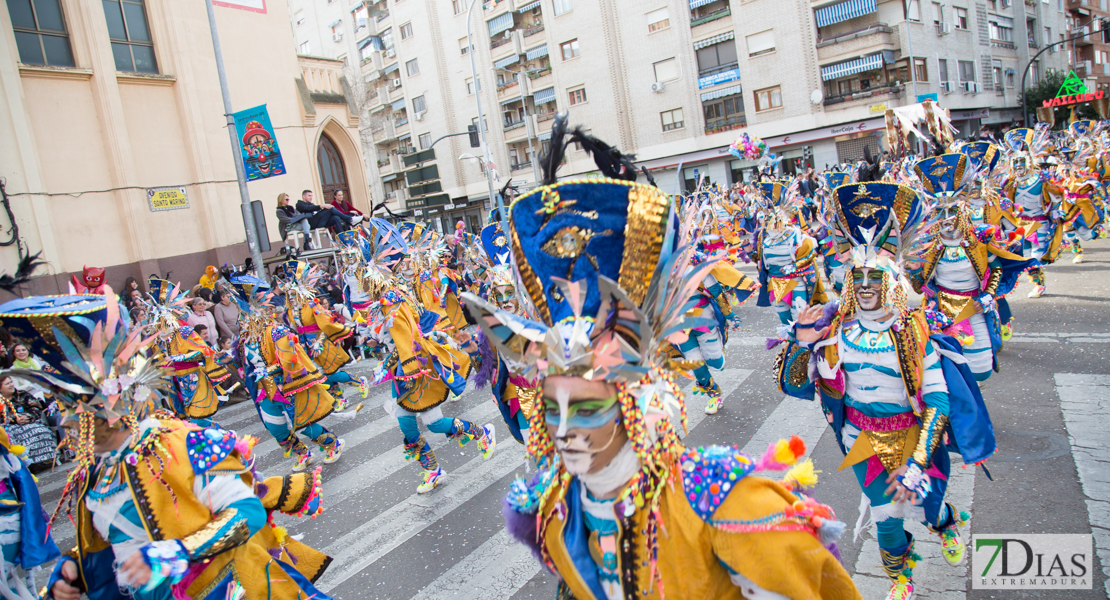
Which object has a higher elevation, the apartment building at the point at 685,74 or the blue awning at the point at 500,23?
the blue awning at the point at 500,23

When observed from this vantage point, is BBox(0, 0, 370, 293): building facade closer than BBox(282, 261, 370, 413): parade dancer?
No

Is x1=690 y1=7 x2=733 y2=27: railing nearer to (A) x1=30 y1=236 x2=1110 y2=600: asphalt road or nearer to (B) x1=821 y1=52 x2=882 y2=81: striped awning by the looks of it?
(B) x1=821 y1=52 x2=882 y2=81: striped awning

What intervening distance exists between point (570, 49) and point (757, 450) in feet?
125

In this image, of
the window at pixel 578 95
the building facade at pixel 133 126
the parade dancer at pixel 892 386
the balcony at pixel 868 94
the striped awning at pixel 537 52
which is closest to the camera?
the parade dancer at pixel 892 386

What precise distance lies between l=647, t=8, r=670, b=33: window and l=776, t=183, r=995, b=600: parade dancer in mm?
35136

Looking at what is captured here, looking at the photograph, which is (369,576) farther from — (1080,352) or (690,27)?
(690,27)

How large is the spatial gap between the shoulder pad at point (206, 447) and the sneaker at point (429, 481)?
3239 mm

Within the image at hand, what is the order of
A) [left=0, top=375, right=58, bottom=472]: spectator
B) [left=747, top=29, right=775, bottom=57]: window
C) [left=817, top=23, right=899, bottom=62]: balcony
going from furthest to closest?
[left=747, top=29, right=775, bottom=57]: window
[left=817, top=23, right=899, bottom=62]: balcony
[left=0, top=375, right=58, bottom=472]: spectator

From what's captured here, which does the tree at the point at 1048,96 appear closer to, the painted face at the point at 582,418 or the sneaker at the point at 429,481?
the sneaker at the point at 429,481

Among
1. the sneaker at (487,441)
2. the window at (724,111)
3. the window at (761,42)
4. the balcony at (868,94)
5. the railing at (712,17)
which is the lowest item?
the sneaker at (487,441)

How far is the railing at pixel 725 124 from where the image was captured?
3484 centimetres

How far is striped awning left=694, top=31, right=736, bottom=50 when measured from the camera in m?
34.1

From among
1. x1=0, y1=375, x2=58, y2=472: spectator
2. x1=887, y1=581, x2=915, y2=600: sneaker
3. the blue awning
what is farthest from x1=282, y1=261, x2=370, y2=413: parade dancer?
the blue awning

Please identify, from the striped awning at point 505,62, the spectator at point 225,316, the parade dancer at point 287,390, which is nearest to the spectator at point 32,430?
the spectator at point 225,316
